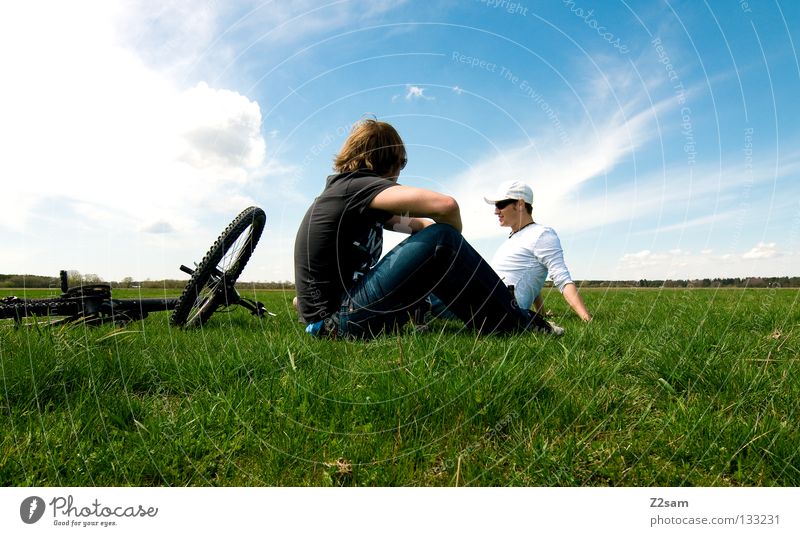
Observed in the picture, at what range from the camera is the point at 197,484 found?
1679 millimetres

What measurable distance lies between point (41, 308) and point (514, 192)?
470 centimetres

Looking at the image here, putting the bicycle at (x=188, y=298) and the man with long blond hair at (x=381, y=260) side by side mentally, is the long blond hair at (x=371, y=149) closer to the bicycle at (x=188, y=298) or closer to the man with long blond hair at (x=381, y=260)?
the man with long blond hair at (x=381, y=260)

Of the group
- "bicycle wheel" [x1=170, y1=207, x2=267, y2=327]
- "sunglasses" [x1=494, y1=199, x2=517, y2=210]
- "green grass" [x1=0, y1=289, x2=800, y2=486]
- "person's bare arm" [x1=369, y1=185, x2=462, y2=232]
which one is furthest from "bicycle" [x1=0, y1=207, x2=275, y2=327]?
"sunglasses" [x1=494, y1=199, x2=517, y2=210]

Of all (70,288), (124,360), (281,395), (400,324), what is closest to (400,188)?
(400,324)

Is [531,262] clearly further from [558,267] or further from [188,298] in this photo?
[188,298]

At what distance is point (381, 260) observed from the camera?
11.6 feet

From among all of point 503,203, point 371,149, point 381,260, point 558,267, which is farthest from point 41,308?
point 558,267

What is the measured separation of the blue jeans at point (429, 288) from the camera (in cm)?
339

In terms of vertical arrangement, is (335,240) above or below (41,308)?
above

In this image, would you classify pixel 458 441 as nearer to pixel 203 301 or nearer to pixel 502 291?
pixel 502 291

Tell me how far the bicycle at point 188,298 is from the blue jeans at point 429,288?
1608mm

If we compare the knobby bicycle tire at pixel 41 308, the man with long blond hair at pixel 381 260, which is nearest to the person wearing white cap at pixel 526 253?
the man with long blond hair at pixel 381 260
